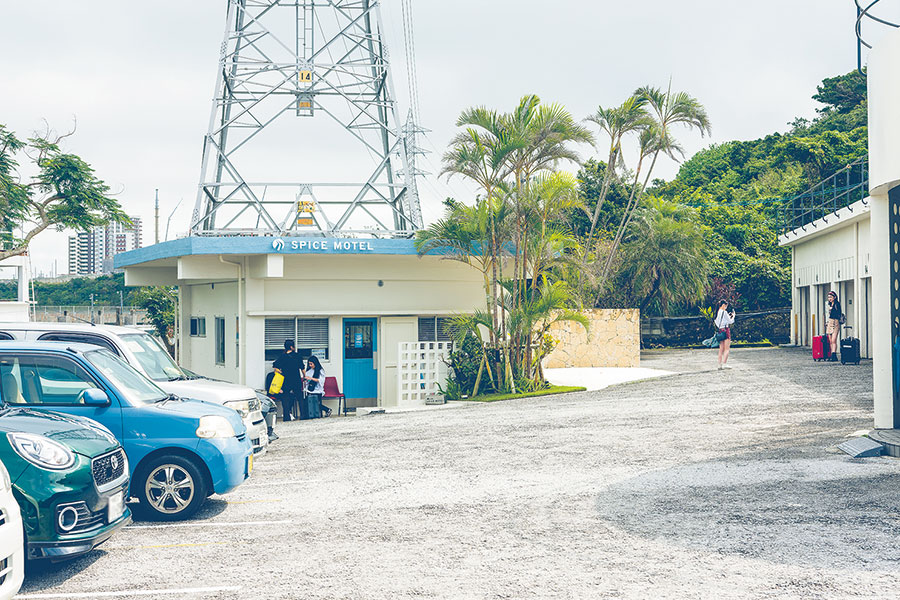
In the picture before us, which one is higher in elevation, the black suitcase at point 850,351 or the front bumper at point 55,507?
the black suitcase at point 850,351

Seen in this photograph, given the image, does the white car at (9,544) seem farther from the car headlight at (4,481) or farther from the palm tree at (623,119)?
the palm tree at (623,119)

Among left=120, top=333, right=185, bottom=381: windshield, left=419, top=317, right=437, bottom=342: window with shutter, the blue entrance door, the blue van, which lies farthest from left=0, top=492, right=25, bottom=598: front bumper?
left=419, top=317, right=437, bottom=342: window with shutter

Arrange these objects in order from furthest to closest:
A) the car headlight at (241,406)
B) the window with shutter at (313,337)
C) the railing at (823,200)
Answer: the railing at (823,200) < the window with shutter at (313,337) < the car headlight at (241,406)

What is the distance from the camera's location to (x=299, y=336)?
2272 cm

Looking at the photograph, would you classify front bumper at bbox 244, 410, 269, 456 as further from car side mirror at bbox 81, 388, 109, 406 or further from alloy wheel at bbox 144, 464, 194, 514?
car side mirror at bbox 81, 388, 109, 406

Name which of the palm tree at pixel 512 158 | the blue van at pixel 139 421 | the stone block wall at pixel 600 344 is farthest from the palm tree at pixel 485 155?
the blue van at pixel 139 421

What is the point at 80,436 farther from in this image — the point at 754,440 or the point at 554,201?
the point at 554,201

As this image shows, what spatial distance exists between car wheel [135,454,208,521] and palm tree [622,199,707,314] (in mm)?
30688

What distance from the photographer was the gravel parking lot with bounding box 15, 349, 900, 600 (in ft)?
21.8

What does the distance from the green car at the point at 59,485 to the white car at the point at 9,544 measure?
2.27ft

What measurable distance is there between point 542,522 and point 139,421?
399cm

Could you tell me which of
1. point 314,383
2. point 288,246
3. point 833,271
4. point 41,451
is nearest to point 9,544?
point 41,451

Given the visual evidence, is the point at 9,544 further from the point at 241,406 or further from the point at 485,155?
the point at 485,155

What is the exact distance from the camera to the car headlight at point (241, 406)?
11.5m
